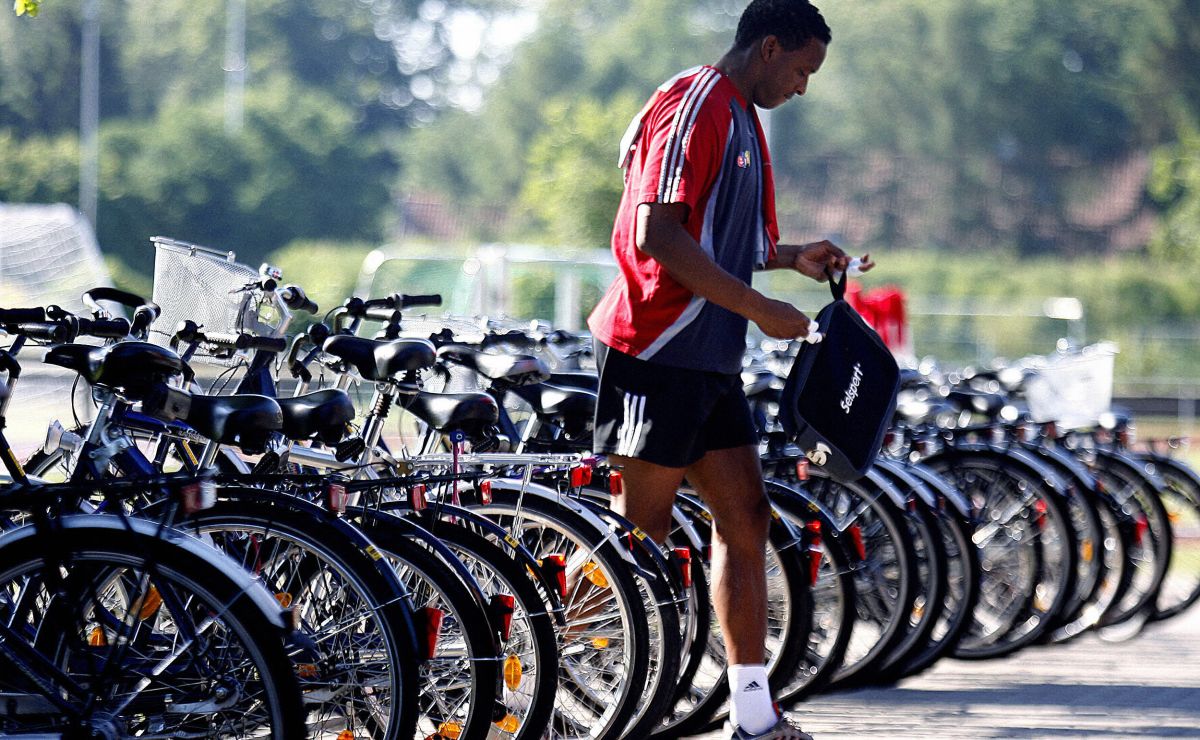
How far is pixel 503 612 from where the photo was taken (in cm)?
395

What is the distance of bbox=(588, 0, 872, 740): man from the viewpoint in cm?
443

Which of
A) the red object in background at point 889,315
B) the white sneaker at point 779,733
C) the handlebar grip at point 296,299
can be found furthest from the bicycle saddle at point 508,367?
the red object in background at point 889,315

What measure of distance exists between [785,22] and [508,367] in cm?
121

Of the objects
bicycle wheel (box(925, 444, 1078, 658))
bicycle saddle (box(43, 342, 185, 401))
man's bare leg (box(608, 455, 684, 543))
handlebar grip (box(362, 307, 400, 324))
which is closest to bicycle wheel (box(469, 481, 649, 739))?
man's bare leg (box(608, 455, 684, 543))

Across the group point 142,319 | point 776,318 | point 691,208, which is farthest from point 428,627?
point 142,319

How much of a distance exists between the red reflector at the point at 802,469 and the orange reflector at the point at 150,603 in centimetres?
294

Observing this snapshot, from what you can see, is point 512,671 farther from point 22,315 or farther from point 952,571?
point 952,571

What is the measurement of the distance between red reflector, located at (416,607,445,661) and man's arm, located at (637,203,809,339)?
1080mm

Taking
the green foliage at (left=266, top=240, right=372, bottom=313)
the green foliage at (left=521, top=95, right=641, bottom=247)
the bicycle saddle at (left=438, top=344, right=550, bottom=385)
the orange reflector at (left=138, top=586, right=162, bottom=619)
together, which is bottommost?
the orange reflector at (left=138, top=586, right=162, bottom=619)

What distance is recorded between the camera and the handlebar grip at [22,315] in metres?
4.25

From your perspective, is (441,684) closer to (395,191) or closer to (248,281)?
(248,281)

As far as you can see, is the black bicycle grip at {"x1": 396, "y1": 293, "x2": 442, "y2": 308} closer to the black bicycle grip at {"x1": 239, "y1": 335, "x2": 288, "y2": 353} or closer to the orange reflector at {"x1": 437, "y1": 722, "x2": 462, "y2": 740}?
the black bicycle grip at {"x1": 239, "y1": 335, "x2": 288, "y2": 353}

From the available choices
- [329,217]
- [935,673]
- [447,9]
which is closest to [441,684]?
[935,673]

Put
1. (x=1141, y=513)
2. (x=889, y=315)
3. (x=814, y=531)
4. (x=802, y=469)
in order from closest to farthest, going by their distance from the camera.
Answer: (x=814, y=531), (x=802, y=469), (x=1141, y=513), (x=889, y=315)
